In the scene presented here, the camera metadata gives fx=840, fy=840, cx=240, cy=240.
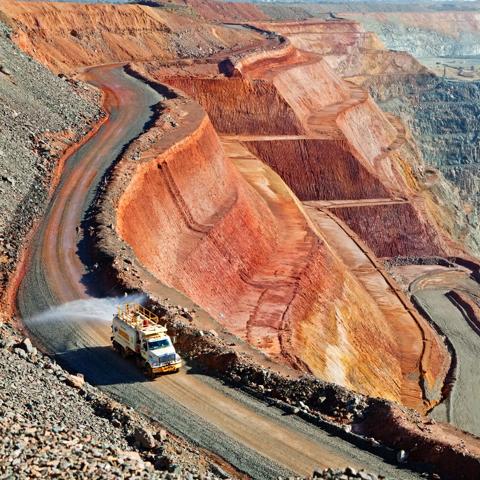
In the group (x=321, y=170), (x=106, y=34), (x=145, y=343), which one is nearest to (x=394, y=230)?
(x=321, y=170)

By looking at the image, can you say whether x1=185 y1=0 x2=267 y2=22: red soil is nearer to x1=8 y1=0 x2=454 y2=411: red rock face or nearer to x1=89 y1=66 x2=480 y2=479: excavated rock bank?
x1=8 y1=0 x2=454 y2=411: red rock face

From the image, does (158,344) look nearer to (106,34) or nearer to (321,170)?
(321,170)

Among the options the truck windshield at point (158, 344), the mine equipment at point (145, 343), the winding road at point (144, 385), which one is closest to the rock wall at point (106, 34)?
the winding road at point (144, 385)

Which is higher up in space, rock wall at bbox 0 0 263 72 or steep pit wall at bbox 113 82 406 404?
rock wall at bbox 0 0 263 72

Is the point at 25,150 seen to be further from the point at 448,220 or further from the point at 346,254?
the point at 448,220

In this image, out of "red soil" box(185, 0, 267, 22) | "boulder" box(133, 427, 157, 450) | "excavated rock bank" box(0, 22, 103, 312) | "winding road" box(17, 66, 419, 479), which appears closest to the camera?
"boulder" box(133, 427, 157, 450)

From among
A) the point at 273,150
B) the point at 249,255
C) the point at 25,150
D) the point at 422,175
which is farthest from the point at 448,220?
the point at 25,150

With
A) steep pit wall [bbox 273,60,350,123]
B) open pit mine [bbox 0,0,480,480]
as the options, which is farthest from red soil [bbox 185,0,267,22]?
steep pit wall [bbox 273,60,350,123]
